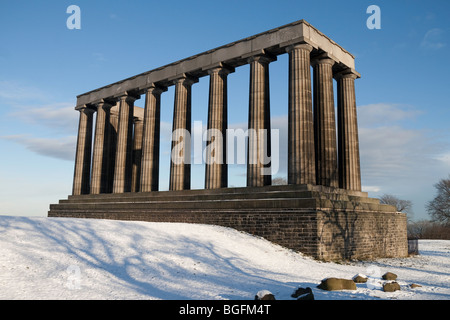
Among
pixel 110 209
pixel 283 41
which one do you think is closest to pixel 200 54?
pixel 283 41

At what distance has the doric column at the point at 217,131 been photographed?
107 ft

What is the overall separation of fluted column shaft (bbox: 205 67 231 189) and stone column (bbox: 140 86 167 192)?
7.91m

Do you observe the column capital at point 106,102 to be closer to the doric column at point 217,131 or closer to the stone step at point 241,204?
the stone step at point 241,204

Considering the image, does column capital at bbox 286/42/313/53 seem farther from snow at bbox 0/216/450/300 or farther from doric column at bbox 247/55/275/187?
snow at bbox 0/216/450/300

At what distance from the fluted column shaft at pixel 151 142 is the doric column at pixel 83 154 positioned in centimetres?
1247

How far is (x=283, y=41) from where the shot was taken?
1194 inches

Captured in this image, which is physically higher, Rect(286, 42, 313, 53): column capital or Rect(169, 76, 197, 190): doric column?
Rect(286, 42, 313, 53): column capital

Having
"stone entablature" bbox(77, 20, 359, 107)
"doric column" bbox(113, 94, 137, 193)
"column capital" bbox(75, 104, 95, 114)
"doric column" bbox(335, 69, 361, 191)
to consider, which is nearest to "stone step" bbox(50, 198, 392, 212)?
"doric column" bbox(113, 94, 137, 193)

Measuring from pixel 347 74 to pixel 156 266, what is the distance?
2669cm

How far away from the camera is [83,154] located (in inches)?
1892

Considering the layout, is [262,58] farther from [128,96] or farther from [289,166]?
[128,96]

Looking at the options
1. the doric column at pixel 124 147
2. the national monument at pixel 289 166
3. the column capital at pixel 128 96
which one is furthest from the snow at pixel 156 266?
the column capital at pixel 128 96

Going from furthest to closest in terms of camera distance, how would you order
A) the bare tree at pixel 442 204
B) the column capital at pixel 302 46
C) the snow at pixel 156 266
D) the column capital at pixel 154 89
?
the bare tree at pixel 442 204, the column capital at pixel 154 89, the column capital at pixel 302 46, the snow at pixel 156 266

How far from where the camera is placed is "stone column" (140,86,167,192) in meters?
38.6
